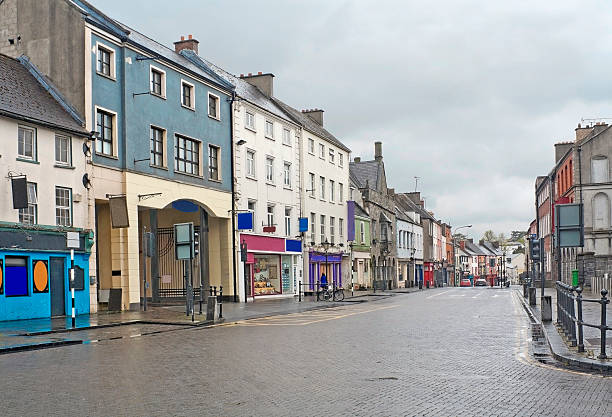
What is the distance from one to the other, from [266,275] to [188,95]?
12680 mm

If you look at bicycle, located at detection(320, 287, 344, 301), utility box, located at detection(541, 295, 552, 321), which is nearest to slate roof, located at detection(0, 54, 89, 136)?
utility box, located at detection(541, 295, 552, 321)

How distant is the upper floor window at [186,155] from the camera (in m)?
31.9

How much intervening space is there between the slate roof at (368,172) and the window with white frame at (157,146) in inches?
1403

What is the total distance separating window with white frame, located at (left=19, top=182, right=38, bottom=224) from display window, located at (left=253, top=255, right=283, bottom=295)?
1721 centimetres

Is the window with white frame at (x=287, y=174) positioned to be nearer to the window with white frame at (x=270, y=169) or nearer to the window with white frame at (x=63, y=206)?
the window with white frame at (x=270, y=169)

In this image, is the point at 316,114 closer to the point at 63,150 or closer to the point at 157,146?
the point at 157,146

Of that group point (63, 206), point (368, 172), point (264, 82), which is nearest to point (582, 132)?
point (368, 172)

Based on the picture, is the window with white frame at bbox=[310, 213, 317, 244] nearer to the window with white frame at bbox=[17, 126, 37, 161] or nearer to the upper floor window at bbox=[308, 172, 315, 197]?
the upper floor window at bbox=[308, 172, 315, 197]

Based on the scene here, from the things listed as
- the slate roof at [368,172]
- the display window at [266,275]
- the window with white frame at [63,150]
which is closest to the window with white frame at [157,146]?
the window with white frame at [63,150]

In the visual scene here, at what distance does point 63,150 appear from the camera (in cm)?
2488

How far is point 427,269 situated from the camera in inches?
3597

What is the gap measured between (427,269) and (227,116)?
197 feet

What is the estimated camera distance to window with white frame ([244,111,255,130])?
3856 centimetres

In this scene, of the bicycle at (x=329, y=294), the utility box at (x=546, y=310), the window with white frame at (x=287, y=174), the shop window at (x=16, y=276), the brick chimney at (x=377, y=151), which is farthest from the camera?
the brick chimney at (x=377, y=151)
